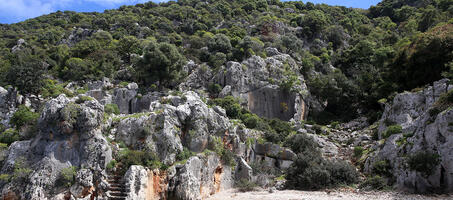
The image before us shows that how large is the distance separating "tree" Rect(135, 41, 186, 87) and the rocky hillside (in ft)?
0.62

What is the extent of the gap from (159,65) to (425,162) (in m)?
30.4

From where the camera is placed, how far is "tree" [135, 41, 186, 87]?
129ft

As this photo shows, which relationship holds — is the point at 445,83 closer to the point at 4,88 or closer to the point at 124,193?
the point at 124,193

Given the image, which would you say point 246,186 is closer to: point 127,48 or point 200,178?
point 200,178

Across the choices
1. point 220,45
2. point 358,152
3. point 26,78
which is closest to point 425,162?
point 358,152

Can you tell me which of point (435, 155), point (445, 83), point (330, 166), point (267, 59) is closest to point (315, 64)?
point (267, 59)

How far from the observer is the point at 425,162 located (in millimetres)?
18547

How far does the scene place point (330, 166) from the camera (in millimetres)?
23734

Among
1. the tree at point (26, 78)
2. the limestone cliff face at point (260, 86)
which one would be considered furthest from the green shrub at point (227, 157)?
the tree at point (26, 78)

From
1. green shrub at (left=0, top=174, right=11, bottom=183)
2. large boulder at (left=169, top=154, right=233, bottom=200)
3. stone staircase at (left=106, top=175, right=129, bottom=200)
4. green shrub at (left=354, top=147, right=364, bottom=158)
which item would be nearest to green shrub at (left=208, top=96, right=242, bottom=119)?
large boulder at (left=169, top=154, right=233, bottom=200)

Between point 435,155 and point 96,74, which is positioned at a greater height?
point 96,74

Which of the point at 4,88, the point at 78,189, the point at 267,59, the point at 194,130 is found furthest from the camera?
the point at 267,59

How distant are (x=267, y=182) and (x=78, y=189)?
13.9 m

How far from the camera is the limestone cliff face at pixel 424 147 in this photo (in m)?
18.1
